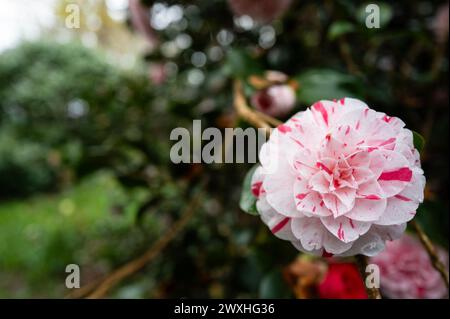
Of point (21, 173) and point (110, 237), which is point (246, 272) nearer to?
point (110, 237)

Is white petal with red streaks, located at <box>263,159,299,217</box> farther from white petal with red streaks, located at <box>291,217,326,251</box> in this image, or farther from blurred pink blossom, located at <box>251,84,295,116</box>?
blurred pink blossom, located at <box>251,84,295,116</box>

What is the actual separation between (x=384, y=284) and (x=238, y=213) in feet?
1.92

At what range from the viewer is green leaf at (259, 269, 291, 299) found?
1.85 ft

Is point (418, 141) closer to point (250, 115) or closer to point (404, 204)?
point (404, 204)

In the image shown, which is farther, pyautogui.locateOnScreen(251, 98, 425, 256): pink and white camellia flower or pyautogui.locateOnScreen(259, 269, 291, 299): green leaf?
pyautogui.locateOnScreen(259, 269, 291, 299): green leaf

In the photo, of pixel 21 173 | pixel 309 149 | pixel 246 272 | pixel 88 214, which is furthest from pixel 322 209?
pixel 21 173

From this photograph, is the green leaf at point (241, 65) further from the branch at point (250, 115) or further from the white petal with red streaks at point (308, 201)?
the white petal with red streaks at point (308, 201)

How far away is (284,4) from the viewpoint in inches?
31.4

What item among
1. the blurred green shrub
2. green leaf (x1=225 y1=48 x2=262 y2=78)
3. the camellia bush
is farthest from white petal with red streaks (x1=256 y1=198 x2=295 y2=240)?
the blurred green shrub

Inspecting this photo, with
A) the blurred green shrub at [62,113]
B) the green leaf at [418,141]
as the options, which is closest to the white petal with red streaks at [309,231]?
the green leaf at [418,141]

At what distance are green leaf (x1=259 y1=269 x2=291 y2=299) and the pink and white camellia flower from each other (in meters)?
0.25

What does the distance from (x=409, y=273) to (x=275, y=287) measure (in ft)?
0.61

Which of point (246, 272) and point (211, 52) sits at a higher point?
point (211, 52)

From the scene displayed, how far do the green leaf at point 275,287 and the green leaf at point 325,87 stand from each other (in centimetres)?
26
